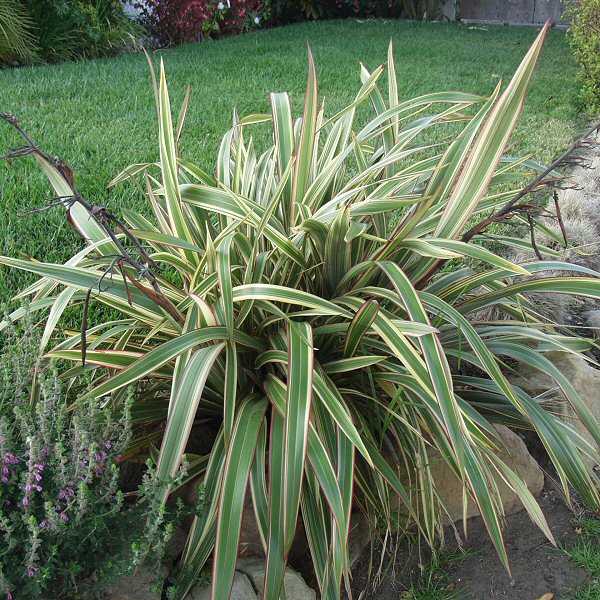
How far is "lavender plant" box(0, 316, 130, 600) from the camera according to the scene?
1446 mm

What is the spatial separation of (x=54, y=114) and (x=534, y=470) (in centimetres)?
393

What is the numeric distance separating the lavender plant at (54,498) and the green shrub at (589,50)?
19.5 ft

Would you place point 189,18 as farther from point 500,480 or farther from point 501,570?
point 501,570

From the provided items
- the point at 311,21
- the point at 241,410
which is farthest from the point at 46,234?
the point at 311,21

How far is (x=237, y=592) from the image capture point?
1757mm

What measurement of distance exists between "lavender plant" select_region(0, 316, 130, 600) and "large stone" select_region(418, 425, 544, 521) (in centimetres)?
97

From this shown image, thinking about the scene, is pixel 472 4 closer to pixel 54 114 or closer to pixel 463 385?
pixel 54 114

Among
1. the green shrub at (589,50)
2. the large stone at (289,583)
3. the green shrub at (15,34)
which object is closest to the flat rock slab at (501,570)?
the large stone at (289,583)

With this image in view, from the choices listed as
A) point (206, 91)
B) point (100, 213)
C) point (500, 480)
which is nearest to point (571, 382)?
point (500, 480)

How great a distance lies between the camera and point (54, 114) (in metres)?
4.89

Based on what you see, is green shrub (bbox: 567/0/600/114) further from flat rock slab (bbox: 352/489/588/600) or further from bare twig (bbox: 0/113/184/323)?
bare twig (bbox: 0/113/184/323)

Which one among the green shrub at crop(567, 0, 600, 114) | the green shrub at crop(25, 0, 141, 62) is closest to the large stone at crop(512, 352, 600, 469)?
the green shrub at crop(567, 0, 600, 114)

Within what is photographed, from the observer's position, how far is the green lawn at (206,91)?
3.47 metres

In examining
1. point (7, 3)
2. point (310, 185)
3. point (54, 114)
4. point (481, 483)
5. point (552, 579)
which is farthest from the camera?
point (7, 3)
